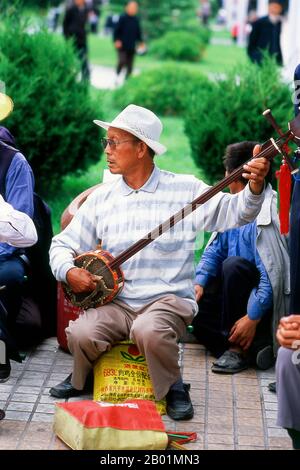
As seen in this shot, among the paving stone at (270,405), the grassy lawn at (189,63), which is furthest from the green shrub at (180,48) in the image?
the paving stone at (270,405)

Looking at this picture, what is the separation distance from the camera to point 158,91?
1594 centimetres

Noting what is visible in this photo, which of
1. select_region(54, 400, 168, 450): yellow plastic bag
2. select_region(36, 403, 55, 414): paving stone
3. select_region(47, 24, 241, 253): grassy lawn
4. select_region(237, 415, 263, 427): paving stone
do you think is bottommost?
select_region(47, 24, 241, 253): grassy lawn

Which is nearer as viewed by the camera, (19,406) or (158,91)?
(19,406)

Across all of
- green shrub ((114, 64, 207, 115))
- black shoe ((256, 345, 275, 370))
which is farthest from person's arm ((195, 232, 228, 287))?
green shrub ((114, 64, 207, 115))

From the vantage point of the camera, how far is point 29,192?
235 inches

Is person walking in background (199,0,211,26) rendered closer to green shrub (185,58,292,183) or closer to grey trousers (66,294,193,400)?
green shrub (185,58,292,183)

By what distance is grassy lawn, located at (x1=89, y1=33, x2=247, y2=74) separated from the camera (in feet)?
89.3

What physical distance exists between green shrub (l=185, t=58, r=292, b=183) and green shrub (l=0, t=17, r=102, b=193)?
111 centimetres

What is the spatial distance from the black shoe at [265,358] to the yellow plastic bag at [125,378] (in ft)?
2.91

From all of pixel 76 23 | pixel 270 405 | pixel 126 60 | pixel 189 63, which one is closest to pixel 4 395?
pixel 270 405

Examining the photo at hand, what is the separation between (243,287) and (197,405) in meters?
0.85

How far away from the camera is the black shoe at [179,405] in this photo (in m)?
5.27

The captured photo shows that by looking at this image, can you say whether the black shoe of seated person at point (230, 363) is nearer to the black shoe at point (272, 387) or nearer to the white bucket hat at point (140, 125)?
the black shoe at point (272, 387)

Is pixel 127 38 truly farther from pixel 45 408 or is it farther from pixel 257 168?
pixel 257 168
